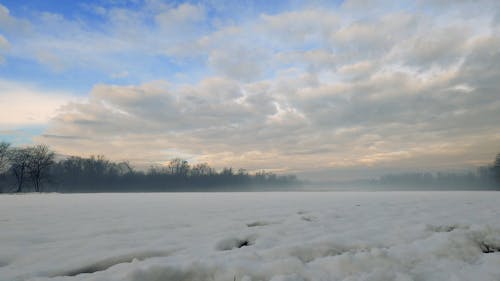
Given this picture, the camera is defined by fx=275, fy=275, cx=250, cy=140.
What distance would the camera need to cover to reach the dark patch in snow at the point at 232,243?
13.6ft

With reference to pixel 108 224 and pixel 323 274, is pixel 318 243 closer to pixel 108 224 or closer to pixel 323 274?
pixel 323 274

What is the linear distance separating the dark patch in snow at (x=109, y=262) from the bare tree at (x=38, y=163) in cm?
6335

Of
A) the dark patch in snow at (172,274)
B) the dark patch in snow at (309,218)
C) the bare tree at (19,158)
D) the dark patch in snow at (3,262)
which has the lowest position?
the dark patch in snow at (309,218)

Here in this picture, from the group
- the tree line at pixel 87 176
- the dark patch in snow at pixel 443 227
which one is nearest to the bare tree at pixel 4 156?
the tree line at pixel 87 176

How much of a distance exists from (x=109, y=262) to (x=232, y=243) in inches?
68.6

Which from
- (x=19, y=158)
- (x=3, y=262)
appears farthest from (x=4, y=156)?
(x=3, y=262)

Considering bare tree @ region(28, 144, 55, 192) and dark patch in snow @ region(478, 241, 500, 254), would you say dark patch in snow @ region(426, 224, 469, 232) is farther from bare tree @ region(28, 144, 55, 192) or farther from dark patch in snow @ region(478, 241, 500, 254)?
bare tree @ region(28, 144, 55, 192)

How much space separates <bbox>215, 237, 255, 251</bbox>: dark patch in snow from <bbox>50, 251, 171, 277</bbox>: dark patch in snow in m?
0.78

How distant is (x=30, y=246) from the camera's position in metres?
4.26

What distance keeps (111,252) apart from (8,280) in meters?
1.14

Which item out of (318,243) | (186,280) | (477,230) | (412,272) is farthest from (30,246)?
(477,230)

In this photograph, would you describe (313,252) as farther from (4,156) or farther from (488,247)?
(4,156)

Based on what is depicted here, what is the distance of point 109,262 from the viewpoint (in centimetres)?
349

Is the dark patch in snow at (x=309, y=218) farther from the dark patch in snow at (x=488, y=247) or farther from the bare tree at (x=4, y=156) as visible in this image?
the bare tree at (x=4, y=156)
